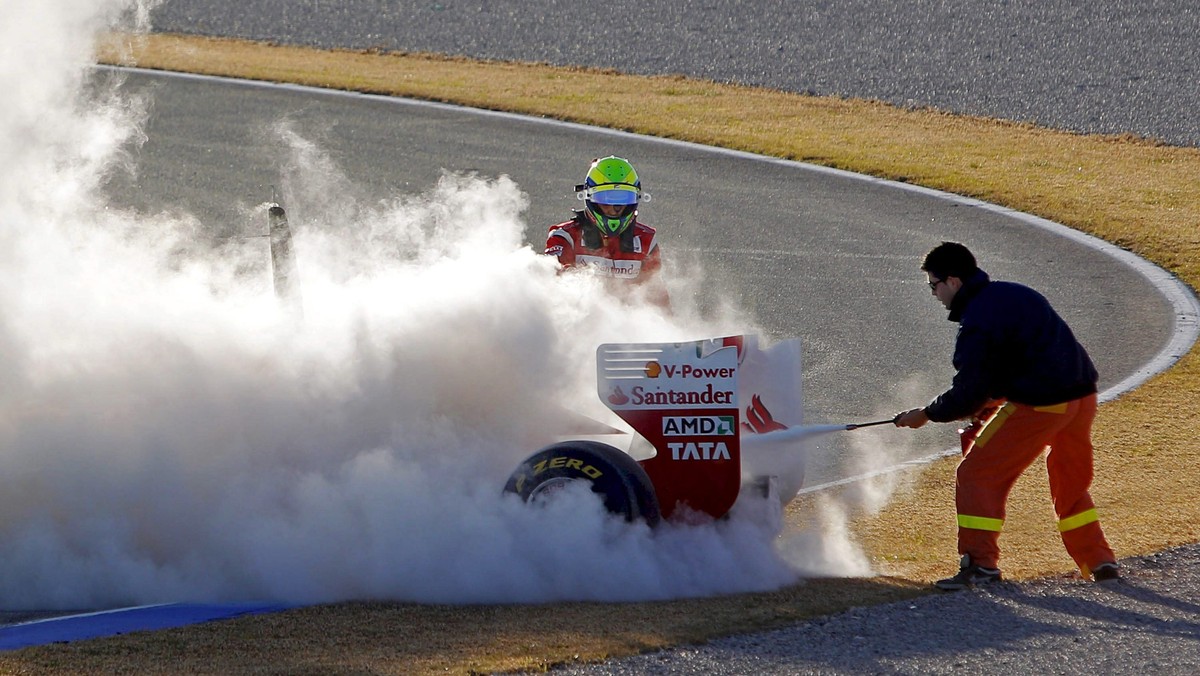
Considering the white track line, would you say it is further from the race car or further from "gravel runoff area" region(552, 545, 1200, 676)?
"gravel runoff area" region(552, 545, 1200, 676)

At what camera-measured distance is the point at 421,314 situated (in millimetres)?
7457

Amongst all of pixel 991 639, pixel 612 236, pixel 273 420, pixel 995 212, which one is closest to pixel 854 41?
pixel 995 212

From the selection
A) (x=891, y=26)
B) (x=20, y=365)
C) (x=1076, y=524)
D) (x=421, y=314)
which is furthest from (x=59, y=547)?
(x=891, y=26)

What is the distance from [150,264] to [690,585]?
3993mm

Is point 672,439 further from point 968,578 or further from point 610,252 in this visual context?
point 610,252

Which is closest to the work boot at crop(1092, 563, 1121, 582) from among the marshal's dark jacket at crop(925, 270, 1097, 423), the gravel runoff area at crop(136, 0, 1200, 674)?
the marshal's dark jacket at crop(925, 270, 1097, 423)

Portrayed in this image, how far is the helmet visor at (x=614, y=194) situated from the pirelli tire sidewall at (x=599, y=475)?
2.69 metres

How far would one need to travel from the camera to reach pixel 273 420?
725 cm

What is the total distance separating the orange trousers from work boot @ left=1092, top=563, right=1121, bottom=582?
0.10 ft

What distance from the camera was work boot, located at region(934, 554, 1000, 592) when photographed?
6324mm

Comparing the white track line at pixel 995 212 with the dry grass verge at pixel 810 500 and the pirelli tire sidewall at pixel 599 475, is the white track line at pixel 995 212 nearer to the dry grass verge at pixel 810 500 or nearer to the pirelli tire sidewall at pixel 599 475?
the dry grass verge at pixel 810 500

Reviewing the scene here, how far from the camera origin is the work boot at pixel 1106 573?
6.46 m

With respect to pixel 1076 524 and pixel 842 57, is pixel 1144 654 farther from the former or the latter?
pixel 842 57

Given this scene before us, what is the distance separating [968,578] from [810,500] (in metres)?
1.71
